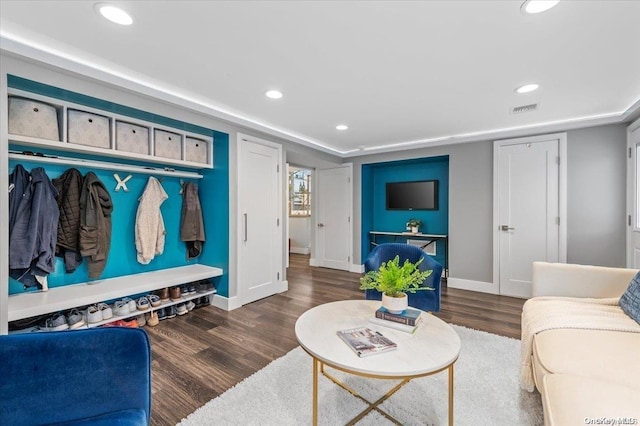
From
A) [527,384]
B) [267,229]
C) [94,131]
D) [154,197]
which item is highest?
[94,131]

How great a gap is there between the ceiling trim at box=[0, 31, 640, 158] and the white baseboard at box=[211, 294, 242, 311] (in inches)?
79.6

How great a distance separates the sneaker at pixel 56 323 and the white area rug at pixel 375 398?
5.27 feet

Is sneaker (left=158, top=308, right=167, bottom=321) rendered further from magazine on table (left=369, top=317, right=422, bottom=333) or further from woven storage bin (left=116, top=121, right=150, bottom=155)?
magazine on table (left=369, top=317, right=422, bottom=333)

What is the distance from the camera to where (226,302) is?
11.0ft

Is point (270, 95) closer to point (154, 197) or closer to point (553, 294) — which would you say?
point (154, 197)

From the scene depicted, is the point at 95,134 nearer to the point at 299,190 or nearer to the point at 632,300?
the point at 632,300

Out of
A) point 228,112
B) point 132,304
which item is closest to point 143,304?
point 132,304

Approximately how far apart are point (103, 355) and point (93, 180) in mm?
2213

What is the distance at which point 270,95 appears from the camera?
2.74 meters

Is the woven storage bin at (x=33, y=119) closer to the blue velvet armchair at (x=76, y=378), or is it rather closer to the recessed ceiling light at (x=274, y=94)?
the recessed ceiling light at (x=274, y=94)

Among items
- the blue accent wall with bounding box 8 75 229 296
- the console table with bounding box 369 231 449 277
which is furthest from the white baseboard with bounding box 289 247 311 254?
the blue accent wall with bounding box 8 75 229 296

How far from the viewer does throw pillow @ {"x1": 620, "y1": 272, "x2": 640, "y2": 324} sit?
169 cm

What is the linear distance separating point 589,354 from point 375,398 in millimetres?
1105

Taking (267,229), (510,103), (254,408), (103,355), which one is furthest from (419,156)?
(103,355)
